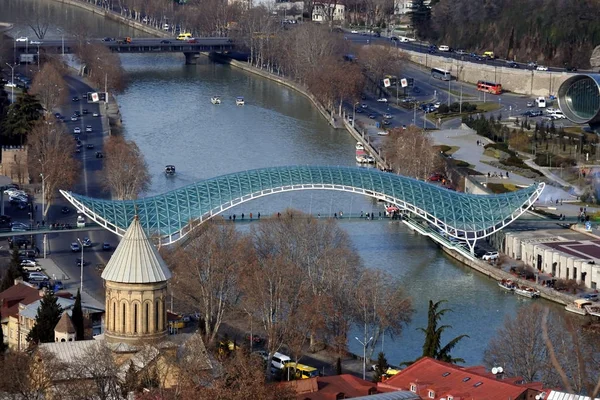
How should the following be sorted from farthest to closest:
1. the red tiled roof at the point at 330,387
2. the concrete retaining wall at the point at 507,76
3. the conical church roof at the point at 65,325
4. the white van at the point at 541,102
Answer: the concrete retaining wall at the point at 507,76 → the white van at the point at 541,102 → the conical church roof at the point at 65,325 → the red tiled roof at the point at 330,387

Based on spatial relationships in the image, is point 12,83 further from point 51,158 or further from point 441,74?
point 441,74

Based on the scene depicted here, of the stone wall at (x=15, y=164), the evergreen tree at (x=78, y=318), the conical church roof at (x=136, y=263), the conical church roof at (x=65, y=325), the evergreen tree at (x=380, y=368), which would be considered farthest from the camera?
the stone wall at (x=15, y=164)

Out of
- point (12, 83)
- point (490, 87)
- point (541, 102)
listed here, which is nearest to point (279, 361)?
point (12, 83)

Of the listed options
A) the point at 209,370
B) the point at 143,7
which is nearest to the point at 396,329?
the point at 209,370

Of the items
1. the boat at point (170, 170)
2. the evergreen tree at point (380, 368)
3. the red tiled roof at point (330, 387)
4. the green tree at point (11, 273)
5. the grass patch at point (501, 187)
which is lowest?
the boat at point (170, 170)

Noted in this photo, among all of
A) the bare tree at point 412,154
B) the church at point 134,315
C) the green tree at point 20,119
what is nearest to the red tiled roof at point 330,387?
the church at point 134,315

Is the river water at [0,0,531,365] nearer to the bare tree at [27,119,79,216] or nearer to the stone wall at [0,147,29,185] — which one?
the bare tree at [27,119,79,216]

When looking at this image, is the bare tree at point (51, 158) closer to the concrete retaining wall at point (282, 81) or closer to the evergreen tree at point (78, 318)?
the concrete retaining wall at point (282, 81)
